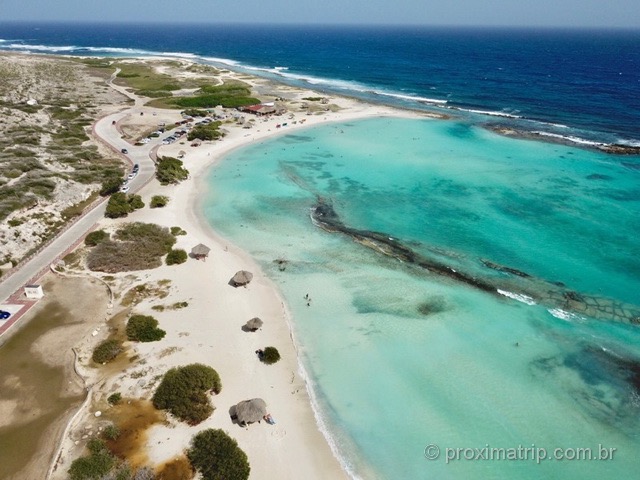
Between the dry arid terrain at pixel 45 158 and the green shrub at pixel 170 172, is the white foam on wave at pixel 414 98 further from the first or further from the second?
the green shrub at pixel 170 172

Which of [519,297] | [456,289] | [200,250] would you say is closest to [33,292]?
[200,250]

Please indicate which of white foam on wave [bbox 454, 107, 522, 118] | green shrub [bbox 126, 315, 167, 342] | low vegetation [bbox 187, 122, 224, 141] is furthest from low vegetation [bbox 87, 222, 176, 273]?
white foam on wave [bbox 454, 107, 522, 118]

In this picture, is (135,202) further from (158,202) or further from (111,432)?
(111,432)

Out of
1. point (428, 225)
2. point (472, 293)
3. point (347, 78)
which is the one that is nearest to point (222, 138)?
point (428, 225)

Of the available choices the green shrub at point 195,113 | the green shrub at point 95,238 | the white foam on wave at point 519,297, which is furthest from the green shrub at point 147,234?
the green shrub at point 195,113

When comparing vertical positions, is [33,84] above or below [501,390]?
above

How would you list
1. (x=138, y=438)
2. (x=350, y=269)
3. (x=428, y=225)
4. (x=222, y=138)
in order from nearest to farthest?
(x=138, y=438) < (x=350, y=269) < (x=428, y=225) < (x=222, y=138)

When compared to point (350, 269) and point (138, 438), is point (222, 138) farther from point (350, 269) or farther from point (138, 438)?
point (138, 438)

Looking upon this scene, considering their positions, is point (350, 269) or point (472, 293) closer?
point (472, 293)
